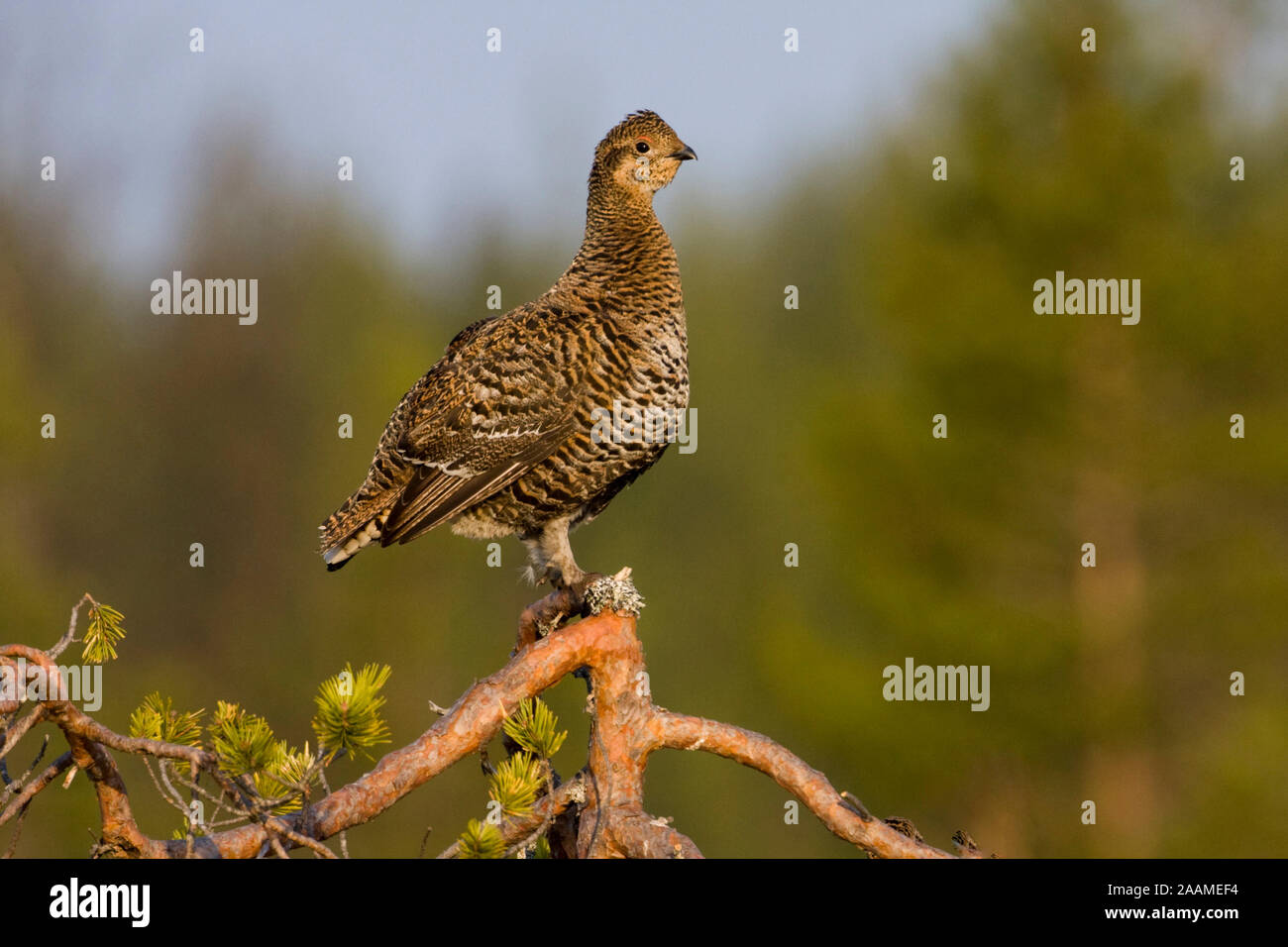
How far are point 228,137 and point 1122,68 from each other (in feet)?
75.2

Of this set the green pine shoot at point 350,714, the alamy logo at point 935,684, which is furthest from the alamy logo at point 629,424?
the alamy logo at point 935,684

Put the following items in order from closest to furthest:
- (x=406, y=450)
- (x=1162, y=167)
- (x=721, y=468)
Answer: (x=406, y=450) → (x=1162, y=167) → (x=721, y=468)

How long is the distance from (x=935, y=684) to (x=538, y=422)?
15.2 metres

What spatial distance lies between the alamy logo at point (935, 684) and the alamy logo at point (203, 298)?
2147 centimetres

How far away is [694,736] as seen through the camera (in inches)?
156

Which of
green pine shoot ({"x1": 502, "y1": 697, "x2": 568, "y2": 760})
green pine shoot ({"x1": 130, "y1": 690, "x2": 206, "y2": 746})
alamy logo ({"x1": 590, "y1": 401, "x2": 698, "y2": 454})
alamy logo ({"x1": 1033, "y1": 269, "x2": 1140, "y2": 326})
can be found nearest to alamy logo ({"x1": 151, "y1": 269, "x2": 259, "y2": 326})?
alamy logo ({"x1": 1033, "y1": 269, "x2": 1140, "y2": 326})

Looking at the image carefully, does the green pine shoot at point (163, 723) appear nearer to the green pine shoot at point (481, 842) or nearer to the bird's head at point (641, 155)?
the green pine shoot at point (481, 842)

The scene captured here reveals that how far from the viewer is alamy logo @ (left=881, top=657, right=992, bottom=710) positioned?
1922cm

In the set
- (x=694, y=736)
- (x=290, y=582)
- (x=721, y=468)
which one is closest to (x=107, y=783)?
(x=694, y=736)

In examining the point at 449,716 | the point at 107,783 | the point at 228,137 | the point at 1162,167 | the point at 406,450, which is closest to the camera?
the point at 107,783

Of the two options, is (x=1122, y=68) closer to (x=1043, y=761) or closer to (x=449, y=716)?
(x=1043, y=761)

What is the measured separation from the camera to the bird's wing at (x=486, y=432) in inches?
234
